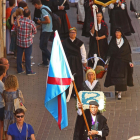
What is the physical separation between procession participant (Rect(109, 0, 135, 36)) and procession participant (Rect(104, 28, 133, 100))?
5659mm

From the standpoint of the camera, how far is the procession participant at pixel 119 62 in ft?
43.8

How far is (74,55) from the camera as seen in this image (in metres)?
13.5

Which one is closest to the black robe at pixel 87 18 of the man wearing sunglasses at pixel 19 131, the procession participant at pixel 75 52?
the procession participant at pixel 75 52

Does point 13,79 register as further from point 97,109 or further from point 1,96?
point 97,109

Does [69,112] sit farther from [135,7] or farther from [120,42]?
[135,7]

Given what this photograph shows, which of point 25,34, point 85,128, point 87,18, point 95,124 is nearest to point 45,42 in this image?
point 25,34

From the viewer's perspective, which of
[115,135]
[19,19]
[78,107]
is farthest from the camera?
[19,19]

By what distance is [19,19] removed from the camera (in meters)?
14.5

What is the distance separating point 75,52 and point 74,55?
10 centimetres

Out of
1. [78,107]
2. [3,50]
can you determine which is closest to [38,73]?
[3,50]

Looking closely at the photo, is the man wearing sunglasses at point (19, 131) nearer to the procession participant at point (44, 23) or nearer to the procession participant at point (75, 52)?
the procession participant at point (75, 52)

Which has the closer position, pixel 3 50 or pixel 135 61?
pixel 3 50

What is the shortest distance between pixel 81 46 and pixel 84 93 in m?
3.51

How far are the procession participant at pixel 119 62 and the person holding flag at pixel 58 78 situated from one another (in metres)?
4.91
